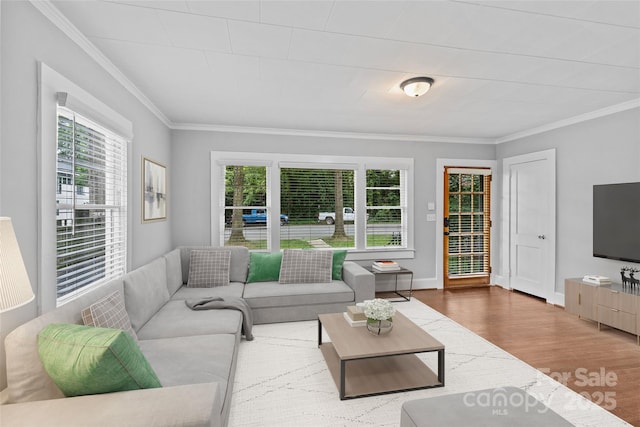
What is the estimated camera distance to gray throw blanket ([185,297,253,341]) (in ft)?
9.82

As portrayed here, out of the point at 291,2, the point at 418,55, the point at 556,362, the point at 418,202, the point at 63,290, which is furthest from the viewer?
the point at 418,202

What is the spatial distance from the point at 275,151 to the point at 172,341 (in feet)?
10.2

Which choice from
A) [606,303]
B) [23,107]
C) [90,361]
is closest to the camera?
[90,361]

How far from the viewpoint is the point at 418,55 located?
2418 mm

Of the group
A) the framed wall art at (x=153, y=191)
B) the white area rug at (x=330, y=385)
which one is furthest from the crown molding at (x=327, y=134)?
the white area rug at (x=330, y=385)

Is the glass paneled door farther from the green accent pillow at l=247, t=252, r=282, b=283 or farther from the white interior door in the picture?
the green accent pillow at l=247, t=252, r=282, b=283

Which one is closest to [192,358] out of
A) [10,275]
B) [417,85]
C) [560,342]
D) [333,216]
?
[10,275]

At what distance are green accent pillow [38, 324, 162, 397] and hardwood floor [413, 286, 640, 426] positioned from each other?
9.63 ft

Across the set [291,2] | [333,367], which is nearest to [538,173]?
[333,367]

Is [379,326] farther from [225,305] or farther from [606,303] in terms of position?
[606,303]

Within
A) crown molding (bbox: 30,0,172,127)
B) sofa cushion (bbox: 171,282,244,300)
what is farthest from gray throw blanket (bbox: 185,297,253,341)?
crown molding (bbox: 30,0,172,127)

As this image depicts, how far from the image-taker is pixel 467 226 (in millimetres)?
5445

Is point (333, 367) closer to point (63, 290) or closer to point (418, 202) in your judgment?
point (63, 290)

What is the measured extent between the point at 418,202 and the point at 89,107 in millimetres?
4460
